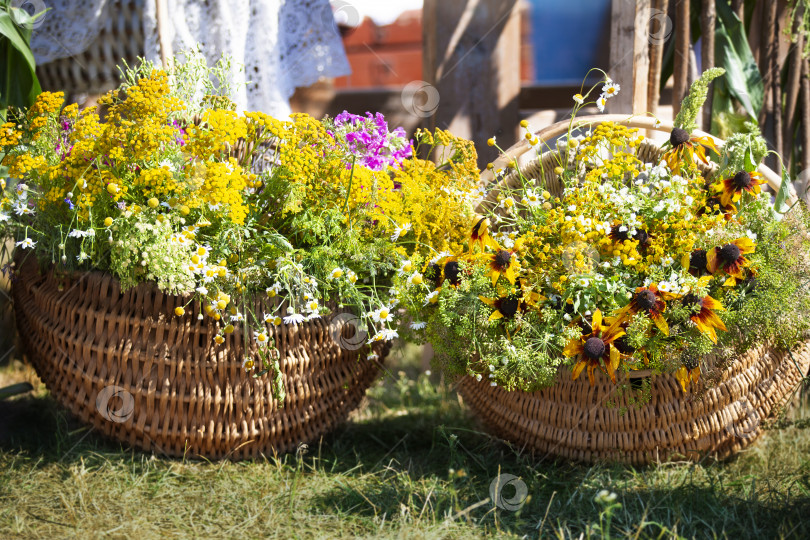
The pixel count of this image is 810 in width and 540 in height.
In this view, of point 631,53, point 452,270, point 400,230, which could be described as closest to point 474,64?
point 631,53

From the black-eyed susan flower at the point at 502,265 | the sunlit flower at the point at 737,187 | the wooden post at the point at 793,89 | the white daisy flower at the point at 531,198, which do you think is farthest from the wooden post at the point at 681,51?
the black-eyed susan flower at the point at 502,265

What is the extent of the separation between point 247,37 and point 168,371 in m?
1.35


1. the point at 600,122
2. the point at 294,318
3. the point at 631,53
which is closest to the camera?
the point at 294,318

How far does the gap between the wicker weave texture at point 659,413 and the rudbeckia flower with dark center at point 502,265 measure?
284 millimetres

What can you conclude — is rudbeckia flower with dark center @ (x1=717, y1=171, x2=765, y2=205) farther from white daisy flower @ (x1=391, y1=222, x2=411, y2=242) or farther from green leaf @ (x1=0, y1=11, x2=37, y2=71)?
green leaf @ (x1=0, y1=11, x2=37, y2=71)

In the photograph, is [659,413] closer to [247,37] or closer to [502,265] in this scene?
[502,265]

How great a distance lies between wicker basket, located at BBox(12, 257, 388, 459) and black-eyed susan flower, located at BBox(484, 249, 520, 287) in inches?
17.2

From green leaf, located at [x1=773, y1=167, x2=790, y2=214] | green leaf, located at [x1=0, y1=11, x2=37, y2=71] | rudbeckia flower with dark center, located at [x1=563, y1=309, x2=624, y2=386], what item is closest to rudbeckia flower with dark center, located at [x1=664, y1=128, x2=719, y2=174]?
green leaf, located at [x1=773, y1=167, x2=790, y2=214]

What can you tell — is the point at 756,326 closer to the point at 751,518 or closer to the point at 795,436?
the point at 751,518

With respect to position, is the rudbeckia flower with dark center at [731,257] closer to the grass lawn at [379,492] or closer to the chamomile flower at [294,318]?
the grass lawn at [379,492]

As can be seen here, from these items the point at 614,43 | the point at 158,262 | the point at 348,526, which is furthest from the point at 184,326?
the point at 614,43

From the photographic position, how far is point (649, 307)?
1.49 m

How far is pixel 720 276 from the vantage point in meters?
1.61

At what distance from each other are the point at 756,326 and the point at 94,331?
1530 millimetres
